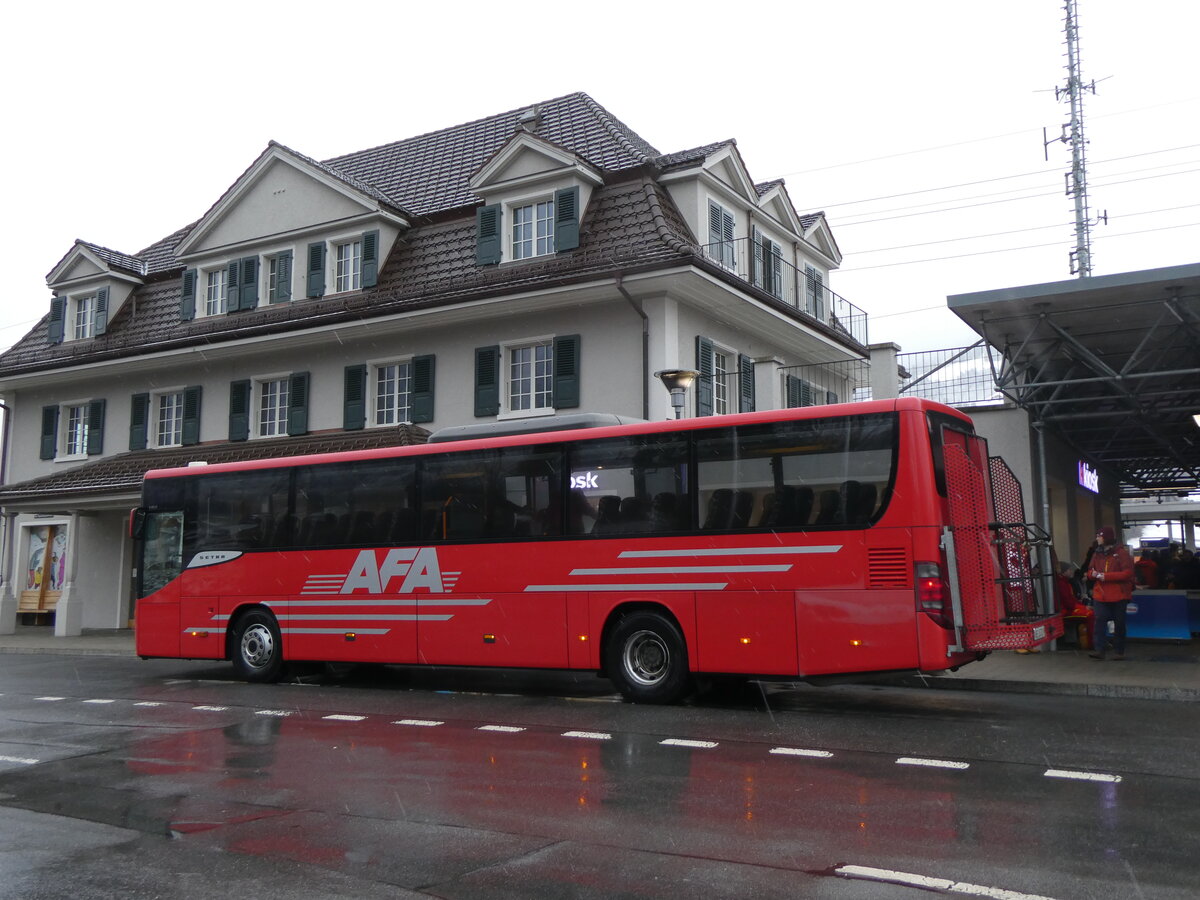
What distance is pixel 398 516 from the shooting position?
13.8 metres

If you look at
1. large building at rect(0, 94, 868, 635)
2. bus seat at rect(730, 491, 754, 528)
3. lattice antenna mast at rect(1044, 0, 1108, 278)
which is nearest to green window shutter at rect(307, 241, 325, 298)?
large building at rect(0, 94, 868, 635)

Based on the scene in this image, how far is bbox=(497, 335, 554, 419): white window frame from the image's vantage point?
21.4m

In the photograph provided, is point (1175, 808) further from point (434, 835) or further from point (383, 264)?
point (383, 264)

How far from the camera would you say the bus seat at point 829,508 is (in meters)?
10.7

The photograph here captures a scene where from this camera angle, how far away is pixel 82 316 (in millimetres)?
29859

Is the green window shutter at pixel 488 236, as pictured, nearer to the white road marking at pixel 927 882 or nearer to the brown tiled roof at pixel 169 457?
the brown tiled roof at pixel 169 457

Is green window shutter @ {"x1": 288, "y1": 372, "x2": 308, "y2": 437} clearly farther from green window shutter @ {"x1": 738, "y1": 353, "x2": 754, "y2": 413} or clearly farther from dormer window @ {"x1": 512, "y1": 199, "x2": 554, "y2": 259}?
green window shutter @ {"x1": 738, "y1": 353, "x2": 754, "y2": 413}

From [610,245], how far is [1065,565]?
10.1m

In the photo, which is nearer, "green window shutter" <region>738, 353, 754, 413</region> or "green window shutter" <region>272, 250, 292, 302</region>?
"green window shutter" <region>738, 353, 754, 413</region>

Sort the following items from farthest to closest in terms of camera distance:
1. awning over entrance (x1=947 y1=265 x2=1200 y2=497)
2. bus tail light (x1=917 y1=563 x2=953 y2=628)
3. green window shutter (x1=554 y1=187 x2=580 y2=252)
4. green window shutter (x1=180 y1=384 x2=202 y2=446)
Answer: green window shutter (x1=180 y1=384 x2=202 y2=446), green window shutter (x1=554 y1=187 x2=580 y2=252), awning over entrance (x1=947 y1=265 x2=1200 y2=497), bus tail light (x1=917 y1=563 x2=953 y2=628)

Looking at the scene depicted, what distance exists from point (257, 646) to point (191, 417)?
42.8 ft

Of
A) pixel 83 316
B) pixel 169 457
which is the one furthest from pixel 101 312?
pixel 169 457

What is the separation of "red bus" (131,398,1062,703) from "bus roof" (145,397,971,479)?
3cm

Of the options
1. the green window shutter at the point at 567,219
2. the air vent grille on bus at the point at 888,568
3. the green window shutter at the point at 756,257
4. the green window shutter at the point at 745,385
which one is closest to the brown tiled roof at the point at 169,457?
the green window shutter at the point at 567,219
